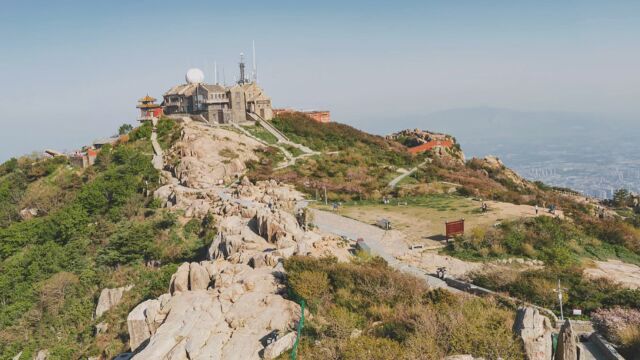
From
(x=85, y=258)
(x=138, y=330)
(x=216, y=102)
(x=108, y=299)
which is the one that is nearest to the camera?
(x=138, y=330)

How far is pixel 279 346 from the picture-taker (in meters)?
12.8

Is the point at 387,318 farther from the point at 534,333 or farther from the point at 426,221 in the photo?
the point at 426,221

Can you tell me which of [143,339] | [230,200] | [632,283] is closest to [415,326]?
[143,339]

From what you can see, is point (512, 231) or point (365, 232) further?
point (365, 232)

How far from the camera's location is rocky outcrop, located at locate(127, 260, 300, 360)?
1372 centimetres

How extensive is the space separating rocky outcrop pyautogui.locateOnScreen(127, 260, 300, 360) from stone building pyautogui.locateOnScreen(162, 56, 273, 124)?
46.0m

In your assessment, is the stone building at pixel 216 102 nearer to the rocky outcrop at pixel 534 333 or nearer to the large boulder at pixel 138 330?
the large boulder at pixel 138 330

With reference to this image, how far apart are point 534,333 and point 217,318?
10494 mm

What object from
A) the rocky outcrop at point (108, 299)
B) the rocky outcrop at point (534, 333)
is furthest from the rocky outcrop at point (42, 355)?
the rocky outcrop at point (534, 333)

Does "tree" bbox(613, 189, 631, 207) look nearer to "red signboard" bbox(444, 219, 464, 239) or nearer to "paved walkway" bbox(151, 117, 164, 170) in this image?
"red signboard" bbox(444, 219, 464, 239)

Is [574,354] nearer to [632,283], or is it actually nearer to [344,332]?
[344,332]

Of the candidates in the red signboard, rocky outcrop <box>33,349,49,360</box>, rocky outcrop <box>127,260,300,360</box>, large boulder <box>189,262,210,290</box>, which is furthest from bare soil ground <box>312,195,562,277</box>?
rocky outcrop <box>33,349,49,360</box>

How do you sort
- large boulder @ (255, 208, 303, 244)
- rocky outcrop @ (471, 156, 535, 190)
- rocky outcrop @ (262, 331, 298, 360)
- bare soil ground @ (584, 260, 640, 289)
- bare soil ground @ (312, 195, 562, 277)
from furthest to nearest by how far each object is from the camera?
rocky outcrop @ (471, 156, 535, 190) < large boulder @ (255, 208, 303, 244) < bare soil ground @ (312, 195, 562, 277) < bare soil ground @ (584, 260, 640, 289) < rocky outcrop @ (262, 331, 298, 360)

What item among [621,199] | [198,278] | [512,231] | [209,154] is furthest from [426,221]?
[621,199]
